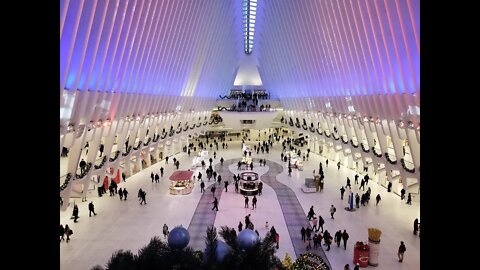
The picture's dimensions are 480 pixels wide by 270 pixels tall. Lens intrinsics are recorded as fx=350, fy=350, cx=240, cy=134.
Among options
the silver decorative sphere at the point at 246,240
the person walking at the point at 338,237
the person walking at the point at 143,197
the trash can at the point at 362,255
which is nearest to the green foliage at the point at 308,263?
the silver decorative sphere at the point at 246,240

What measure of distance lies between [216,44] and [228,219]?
2665cm

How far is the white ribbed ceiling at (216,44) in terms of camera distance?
12.6 m

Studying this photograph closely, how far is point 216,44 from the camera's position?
39.1 meters

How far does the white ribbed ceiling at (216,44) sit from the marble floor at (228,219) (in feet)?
19.5

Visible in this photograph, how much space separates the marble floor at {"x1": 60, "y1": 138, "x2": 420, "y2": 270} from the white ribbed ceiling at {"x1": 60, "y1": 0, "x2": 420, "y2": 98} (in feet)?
19.5

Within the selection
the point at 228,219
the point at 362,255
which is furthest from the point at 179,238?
the point at 228,219

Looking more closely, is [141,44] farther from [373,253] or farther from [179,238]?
[179,238]

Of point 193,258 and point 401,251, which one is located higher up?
point 193,258

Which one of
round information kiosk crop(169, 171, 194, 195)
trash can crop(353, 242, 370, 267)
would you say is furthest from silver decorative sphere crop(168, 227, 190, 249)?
round information kiosk crop(169, 171, 194, 195)

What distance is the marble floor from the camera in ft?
40.8

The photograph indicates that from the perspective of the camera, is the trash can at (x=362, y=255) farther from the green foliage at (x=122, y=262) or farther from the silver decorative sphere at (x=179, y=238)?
the green foliage at (x=122, y=262)

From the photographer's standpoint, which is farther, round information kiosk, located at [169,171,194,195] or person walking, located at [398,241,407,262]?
round information kiosk, located at [169,171,194,195]

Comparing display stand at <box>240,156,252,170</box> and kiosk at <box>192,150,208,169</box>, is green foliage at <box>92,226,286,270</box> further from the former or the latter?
kiosk at <box>192,150,208,169</box>
